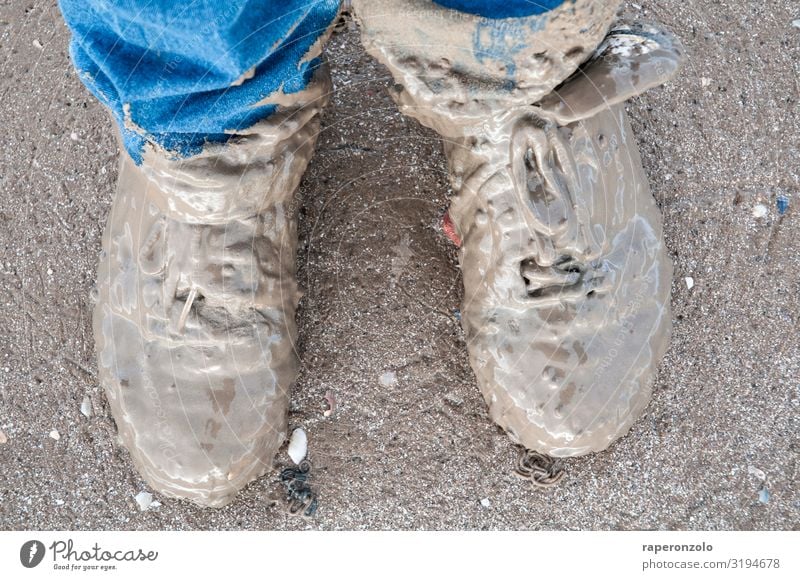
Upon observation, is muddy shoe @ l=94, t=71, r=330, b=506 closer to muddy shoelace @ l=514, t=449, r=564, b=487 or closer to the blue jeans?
the blue jeans

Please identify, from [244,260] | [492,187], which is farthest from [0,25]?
[492,187]

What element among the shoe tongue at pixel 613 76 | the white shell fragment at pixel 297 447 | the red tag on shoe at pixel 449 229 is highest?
the shoe tongue at pixel 613 76

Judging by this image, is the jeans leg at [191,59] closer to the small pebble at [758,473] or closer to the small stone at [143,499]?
the small stone at [143,499]

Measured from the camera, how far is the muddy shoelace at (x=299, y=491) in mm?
1110

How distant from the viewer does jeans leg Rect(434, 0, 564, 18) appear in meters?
0.69

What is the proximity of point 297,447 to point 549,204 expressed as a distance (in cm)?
57

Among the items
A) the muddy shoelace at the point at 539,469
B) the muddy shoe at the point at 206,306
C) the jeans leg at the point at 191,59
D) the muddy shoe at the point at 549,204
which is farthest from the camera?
the muddy shoelace at the point at 539,469

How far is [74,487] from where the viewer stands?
3.71 ft

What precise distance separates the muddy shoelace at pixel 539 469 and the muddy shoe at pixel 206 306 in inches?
15.6

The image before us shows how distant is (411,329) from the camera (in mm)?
1125

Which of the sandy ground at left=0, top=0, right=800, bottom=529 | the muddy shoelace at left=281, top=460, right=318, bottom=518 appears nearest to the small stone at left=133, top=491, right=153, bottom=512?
the sandy ground at left=0, top=0, right=800, bottom=529

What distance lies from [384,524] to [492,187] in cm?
58

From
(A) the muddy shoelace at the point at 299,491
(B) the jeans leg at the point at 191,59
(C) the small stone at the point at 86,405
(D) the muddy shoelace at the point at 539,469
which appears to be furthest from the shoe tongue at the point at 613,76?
(C) the small stone at the point at 86,405

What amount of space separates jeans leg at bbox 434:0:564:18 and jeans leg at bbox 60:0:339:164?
0.54 ft
